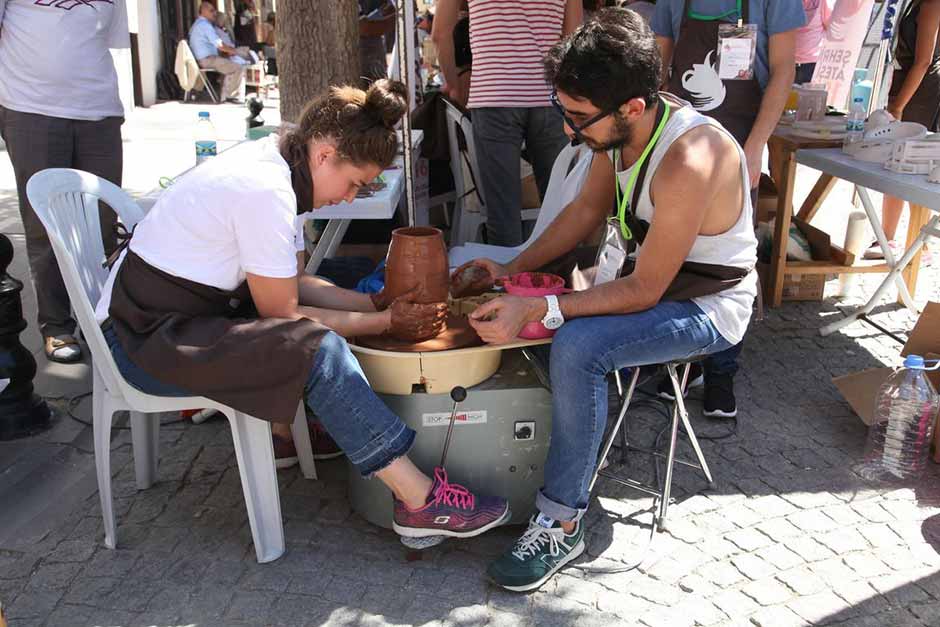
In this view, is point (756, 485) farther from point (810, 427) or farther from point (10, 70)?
point (10, 70)

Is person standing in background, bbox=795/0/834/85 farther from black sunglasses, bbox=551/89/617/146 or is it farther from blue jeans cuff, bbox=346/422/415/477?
blue jeans cuff, bbox=346/422/415/477

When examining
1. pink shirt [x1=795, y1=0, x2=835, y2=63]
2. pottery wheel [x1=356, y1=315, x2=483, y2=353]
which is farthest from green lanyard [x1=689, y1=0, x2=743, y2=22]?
pink shirt [x1=795, y1=0, x2=835, y2=63]

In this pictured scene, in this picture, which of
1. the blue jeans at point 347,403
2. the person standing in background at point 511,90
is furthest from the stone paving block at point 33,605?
the person standing in background at point 511,90

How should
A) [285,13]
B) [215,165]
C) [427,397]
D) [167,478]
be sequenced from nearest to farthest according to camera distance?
[215,165] → [427,397] → [167,478] → [285,13]

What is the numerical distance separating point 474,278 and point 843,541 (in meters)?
1.47

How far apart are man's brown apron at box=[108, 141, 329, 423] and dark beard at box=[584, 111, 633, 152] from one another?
83 cm

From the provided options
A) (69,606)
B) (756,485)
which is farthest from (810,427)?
(69,606)

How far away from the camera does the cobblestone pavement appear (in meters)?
2.47

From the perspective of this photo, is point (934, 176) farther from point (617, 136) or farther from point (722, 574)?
point (722, 574)

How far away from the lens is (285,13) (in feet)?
14.6

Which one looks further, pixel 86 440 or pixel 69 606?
pixel 86 440

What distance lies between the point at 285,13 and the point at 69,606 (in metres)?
3.07

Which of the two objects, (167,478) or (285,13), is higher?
(285,13)

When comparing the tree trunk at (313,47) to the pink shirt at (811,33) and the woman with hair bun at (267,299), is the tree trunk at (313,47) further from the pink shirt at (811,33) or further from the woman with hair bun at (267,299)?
the pink shirt at (811,33)
